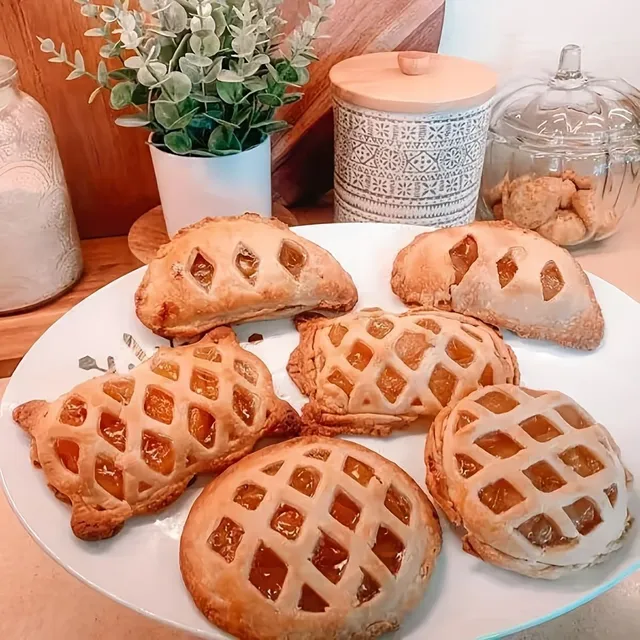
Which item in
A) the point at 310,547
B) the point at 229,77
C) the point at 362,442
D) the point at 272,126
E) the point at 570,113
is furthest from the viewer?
the point at 570,113

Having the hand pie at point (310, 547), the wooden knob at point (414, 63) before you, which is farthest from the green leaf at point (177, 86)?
the hand pie at point (310, 547)

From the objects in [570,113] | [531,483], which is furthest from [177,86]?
[570,113]

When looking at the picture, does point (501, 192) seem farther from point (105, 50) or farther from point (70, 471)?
point (70, 471)

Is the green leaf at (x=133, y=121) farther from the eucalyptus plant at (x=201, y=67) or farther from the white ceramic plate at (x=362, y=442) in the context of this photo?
the white ceramic plate at (x=362, y=442)

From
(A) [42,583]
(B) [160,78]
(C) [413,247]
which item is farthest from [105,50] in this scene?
(A) [42,583]

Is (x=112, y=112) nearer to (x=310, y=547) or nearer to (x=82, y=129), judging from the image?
(x=82, y=129)

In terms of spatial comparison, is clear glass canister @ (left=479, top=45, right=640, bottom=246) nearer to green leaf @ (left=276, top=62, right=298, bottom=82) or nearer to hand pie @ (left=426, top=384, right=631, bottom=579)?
green leaf @ (left=276, top=62, right=298, bottom=82)

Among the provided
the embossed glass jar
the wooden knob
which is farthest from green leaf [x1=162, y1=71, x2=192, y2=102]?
the wooden knob
